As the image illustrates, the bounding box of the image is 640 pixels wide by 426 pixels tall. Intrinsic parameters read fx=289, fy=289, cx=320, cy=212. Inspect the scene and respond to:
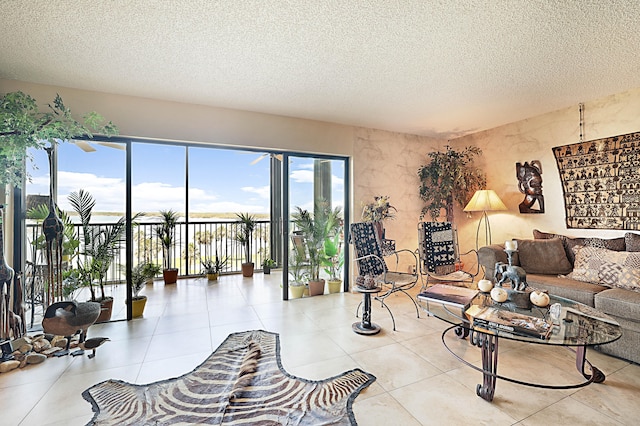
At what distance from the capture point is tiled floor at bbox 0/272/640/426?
176cm

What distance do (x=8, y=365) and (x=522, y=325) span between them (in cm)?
374

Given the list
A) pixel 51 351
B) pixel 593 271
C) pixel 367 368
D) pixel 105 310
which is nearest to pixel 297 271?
pixel 367 368

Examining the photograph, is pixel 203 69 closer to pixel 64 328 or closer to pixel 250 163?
pixel 64 328

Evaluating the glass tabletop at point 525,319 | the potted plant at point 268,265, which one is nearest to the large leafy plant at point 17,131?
the glass tabletop at point 525,319

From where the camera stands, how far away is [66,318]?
92.5 inches

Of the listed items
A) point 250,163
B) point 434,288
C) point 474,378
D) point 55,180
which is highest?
point 250,163

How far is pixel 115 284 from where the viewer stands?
A: 4453 mm

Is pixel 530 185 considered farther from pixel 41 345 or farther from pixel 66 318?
pixel 41 345

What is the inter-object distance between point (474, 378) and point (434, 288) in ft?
2.60

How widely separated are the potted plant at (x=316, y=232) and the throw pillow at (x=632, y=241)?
324 centimetres

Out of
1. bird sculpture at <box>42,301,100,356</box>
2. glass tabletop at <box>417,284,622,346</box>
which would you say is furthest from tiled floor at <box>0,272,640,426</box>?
glass tabletop at <box>417,284,622,346</box>

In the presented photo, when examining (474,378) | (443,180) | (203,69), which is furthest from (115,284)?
(443,180)

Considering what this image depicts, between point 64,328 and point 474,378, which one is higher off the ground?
point 64,328

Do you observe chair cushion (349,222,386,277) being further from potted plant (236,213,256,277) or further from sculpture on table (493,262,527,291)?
potted plant (236,213,256,277)
